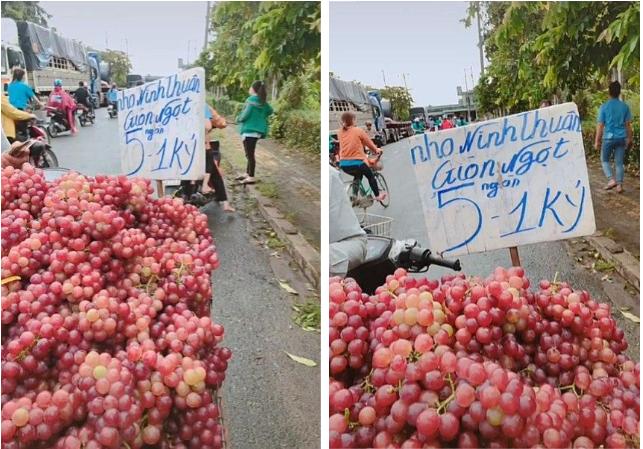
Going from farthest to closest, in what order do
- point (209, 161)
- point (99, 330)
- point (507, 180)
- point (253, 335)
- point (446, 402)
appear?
point (209, 161) < point (253, 335) < point (507, 180) < point (99, 330) < point (446, 402)

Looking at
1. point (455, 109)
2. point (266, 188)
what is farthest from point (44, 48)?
point (455, 109)

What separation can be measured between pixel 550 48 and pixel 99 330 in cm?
152

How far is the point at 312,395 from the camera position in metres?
1.77

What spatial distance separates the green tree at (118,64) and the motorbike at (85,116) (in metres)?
0.13

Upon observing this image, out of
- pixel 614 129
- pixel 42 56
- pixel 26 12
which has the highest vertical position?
pixel 26 12

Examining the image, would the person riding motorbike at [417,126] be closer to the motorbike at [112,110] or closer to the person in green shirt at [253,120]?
the person in green shirt at [253,120]

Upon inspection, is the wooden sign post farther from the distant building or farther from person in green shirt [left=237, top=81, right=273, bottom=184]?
person in green shirt [left=237, top=81, right=273, bottom=184]

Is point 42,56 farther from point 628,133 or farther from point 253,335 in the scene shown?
point 628,133

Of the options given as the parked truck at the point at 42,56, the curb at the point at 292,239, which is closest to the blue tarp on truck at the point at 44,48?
the parked truck at the point at 42,56

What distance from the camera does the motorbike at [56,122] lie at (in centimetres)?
187

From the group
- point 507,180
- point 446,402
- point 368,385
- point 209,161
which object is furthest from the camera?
point 209,161

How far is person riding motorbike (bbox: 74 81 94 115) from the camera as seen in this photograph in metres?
1.91

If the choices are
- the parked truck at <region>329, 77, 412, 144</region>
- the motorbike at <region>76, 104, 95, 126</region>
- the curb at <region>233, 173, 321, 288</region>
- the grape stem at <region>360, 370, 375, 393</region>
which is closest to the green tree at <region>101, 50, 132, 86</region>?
the motorbike at <region>76, 104, 95, 126</region>

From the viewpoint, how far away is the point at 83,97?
6.26 feet
